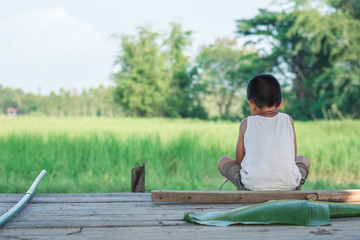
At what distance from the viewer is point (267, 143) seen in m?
2.03

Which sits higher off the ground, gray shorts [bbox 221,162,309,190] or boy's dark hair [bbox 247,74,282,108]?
boy's dark hair [bbox 247,74,282,108]

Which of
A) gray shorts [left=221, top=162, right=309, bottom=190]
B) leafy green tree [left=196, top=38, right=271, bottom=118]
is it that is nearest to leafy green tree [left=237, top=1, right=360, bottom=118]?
leafy green tree [left=196, top=38, right=271, bottom=118]

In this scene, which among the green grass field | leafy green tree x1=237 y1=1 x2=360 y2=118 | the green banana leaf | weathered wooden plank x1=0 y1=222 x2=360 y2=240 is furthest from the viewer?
leafy green tree x1=237 y1=1 x2=360 y2=118

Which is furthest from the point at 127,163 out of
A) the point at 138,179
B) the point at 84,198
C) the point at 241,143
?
the point at 241,143

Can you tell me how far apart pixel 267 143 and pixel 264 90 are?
30cm

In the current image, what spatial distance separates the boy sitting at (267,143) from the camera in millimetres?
2018

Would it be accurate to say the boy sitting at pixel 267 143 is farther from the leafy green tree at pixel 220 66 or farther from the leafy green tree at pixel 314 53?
the leafy green tree at pixel 220 66

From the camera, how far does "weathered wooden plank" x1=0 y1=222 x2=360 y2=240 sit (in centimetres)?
136

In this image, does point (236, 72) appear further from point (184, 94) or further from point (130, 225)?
point (130, 225)

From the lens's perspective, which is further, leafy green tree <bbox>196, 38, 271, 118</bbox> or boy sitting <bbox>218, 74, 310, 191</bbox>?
leafy green tree <bbox>196, 38, 271, 118</bbox>


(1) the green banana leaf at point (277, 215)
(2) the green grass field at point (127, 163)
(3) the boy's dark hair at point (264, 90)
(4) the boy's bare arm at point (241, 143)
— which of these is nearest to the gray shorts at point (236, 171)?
(4) the boy's bare arm at point (241, 143)

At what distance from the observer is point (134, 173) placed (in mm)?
2691

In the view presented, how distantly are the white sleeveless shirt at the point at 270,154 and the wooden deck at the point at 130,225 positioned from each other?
245 millimetres

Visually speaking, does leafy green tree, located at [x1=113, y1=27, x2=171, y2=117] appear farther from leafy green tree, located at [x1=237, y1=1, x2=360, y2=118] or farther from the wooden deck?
the wooden deck
